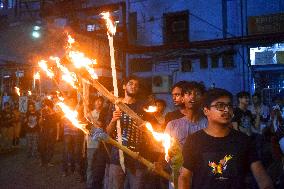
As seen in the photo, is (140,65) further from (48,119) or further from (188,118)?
(188,118)

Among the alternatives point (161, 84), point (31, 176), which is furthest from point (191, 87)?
point (161, 84)

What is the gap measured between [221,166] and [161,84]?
1701 centimetres

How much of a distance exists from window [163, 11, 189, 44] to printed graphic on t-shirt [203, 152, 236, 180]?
57.1ft

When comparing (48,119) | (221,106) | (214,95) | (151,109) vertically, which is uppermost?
(214,95)

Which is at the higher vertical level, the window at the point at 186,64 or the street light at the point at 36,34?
the street light at the point at 36,34

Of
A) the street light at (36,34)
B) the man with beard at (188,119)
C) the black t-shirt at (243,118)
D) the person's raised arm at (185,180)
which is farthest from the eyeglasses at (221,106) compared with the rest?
the street light at (36,34)

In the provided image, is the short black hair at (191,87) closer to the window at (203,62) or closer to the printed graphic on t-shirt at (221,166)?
the printed graphic on t-shirt at (221,166)

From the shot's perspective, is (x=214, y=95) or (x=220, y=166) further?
(x=214, y=95)

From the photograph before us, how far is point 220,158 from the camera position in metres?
3.10

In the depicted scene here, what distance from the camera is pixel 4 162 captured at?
1202 centimetres

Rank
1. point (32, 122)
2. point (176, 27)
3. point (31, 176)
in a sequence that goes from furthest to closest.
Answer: point (176, 27)
point (32, 122)
point (31, 176)

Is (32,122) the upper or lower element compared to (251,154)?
lower

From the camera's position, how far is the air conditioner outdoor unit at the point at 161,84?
1988 centimetres

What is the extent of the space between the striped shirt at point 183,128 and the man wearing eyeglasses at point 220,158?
3.35ft
